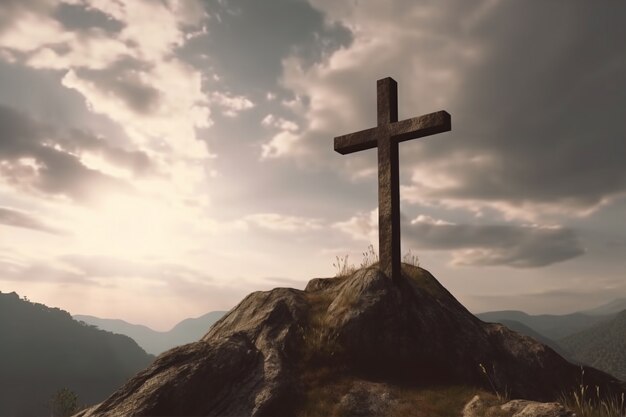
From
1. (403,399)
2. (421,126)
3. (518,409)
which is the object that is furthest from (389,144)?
(518,409)

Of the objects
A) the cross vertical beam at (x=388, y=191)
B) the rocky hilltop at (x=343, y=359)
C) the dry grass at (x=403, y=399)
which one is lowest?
the dry grass at (x=403, y=399)

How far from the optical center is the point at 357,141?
13266 mm

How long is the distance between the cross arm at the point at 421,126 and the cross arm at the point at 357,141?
574mm

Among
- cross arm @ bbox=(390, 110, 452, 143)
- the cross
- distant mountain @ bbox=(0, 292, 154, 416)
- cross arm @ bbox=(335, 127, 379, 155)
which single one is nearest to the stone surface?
the cross

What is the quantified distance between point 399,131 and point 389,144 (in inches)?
16.9

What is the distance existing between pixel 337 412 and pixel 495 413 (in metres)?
2.79

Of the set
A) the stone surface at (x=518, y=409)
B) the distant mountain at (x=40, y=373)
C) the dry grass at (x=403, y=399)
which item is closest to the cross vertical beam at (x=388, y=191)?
the dry grass at (x=403, y=399)

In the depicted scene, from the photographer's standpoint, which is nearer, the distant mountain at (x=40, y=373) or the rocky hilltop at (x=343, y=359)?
the rocky hilltop at (x=343, y=359)

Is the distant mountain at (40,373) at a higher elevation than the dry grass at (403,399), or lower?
lower

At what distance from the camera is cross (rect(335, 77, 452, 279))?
11750mm

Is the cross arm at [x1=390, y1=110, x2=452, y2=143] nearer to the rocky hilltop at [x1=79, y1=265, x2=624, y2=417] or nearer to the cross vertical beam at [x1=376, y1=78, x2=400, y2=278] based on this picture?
the cross vertical beam at [x1=376, y1=78, x2=400, y2=278]

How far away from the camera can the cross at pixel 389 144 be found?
38.5 ft

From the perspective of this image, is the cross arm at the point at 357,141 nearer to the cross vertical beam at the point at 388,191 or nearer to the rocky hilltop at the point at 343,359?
the cross vertical beam at the point at 388,191

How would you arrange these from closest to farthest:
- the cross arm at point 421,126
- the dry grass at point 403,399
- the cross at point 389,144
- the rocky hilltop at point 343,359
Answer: the dry grass at point 403,399
the rocky hilltop at point 343,359
the cross arm at point 421,126
the cross at point 389,144
